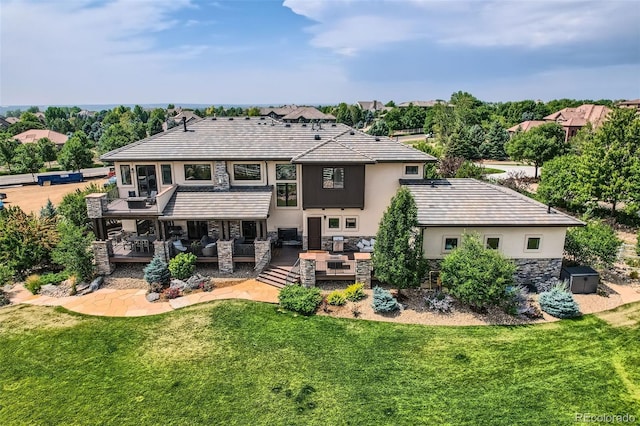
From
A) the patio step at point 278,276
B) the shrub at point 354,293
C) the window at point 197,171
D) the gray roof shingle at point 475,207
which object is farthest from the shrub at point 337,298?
the window at point 197,171

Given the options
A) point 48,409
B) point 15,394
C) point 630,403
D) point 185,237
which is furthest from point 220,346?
point 630,403

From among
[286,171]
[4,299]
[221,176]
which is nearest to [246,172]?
[221,176]

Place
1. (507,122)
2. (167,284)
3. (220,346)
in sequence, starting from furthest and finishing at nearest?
(507,122)
(167,284)
(220,346)

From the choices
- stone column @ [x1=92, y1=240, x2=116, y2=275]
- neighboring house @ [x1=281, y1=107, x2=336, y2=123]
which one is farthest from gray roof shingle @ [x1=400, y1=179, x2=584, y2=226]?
neighboring house @ [x1=281, y1=107, x2=336, y2=123]

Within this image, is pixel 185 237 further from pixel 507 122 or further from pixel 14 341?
pixel 507 122

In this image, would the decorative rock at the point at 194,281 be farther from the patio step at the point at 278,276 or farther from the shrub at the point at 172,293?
the patio step at the point at 278,276

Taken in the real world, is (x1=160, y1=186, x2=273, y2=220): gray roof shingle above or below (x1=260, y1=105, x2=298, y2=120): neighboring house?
below

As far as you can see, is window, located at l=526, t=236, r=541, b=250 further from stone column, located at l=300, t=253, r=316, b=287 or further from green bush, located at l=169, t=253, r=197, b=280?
green bush, located at l=169, t=253, r=197, b=280
